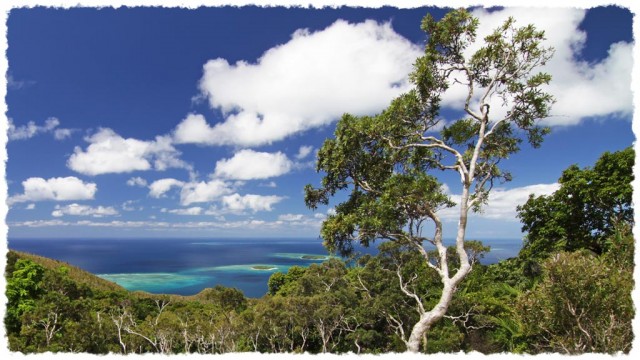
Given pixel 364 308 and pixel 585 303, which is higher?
pixel 585 303

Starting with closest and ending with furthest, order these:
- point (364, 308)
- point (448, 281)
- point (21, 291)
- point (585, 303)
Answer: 1. point (585, 303)
2. point (448, 281)
3. point (364, 308)
4. point (21, 291)

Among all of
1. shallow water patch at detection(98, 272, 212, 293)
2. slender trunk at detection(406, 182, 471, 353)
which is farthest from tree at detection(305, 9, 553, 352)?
shallow water patch at detection(98, 272, 212, 293)

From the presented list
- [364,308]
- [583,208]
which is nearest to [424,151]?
[364,308]

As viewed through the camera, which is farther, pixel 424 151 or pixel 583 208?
pixel 583 208

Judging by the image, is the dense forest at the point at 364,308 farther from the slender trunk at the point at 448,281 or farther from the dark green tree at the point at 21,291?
the slender trunk at the point at 448,281

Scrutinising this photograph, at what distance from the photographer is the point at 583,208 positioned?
1909 centimetres

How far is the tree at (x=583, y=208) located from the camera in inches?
690

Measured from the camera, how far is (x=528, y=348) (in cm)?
1125

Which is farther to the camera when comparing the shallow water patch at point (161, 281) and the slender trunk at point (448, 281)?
the shallow water patch at point (161, 281)

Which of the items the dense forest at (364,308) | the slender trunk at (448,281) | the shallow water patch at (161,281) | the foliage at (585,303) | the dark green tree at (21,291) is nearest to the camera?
the foliage at (585,303)

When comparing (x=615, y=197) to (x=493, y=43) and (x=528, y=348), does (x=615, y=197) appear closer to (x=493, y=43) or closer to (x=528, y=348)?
(x=528, y=348)

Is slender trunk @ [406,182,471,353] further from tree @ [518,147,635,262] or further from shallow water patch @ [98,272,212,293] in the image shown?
shallow water patch @ [98,272,212,293]

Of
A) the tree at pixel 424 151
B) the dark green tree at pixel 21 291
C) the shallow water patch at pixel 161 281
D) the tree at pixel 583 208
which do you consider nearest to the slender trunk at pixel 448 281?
the tree at pixel 424 151

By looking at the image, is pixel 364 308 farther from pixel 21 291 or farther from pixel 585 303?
pixel 21 291
